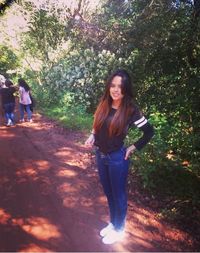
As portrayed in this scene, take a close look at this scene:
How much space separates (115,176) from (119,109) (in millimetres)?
822

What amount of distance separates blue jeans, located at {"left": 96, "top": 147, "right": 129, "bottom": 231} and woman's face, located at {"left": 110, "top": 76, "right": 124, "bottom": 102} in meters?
0.63

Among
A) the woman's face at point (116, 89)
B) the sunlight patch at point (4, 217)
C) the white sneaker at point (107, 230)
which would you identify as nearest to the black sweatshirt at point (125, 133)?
the woman's face at point (116, 89)

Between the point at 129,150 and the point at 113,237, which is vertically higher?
the point at 129,150

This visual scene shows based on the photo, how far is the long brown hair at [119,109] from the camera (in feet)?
12.0

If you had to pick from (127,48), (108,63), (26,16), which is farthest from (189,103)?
(26,16)

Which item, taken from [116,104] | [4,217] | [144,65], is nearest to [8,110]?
[144,65]

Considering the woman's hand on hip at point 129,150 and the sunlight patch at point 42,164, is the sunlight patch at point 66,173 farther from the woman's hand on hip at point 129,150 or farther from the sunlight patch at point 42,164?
the woman's hand on hip at point 129,150

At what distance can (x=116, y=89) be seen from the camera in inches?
146

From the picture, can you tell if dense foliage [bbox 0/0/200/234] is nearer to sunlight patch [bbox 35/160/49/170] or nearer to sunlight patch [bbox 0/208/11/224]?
sunlight patch [bbox 35/160/49/170]

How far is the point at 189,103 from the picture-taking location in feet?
21.7

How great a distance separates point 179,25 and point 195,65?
4.30 ft

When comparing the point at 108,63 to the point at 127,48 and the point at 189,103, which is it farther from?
the point at 189,103

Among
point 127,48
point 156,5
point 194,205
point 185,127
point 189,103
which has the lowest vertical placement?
point 194,205

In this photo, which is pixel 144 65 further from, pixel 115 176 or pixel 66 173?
pixel 115 176
